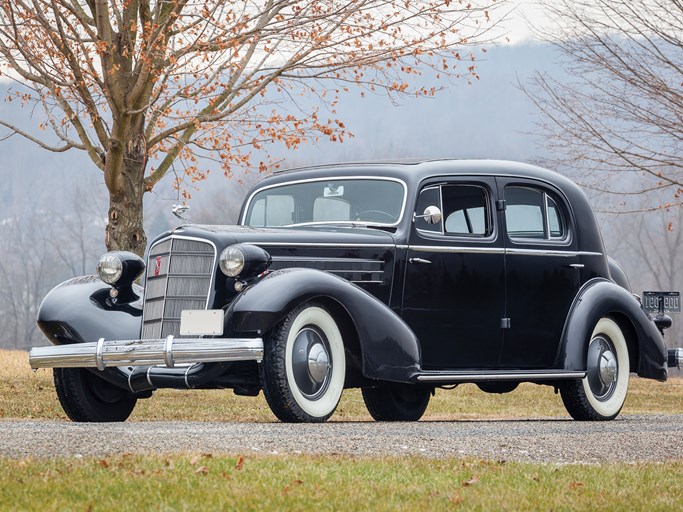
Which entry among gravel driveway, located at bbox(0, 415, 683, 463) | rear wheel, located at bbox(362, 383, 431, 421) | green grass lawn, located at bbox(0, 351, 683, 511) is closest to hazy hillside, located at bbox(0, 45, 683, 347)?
rear wheel, located at bbox(362, 383, 431, 421)

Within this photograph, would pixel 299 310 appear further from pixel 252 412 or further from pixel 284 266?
pixel 252 412

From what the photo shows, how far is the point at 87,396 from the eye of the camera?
9.43 meters

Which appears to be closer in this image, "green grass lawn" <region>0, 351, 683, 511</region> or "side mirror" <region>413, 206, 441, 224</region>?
"green grass lawn" <region>0, 351, 683, 511</region>

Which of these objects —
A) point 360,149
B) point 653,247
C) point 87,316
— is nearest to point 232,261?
point 87,316

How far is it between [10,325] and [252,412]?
232ft

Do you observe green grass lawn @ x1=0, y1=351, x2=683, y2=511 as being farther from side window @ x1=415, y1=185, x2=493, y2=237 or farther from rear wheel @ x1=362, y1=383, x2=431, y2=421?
rear wheel @ x1=362, y1=383, x2=431, y2=421

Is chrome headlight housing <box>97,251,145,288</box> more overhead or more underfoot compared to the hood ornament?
more underfoot

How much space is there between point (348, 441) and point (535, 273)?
3.75 metres

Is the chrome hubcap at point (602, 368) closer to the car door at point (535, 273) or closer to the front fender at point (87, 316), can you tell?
the car door at point (535, 273)

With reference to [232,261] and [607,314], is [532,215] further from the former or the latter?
[232,261]

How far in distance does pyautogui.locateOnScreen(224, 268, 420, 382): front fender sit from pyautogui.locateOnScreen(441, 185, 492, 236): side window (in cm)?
127

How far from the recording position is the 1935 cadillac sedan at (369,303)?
8.20 meters

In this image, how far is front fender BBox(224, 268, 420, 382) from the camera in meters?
8.02

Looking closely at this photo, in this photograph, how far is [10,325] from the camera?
80875 mm
